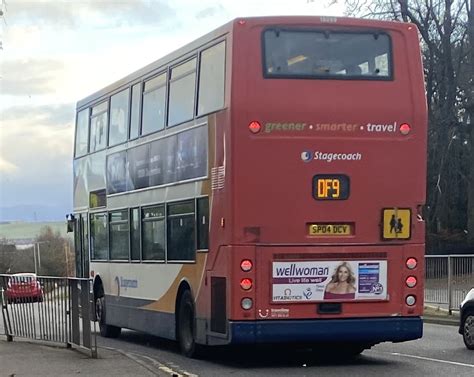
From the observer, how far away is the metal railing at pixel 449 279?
77.1ft

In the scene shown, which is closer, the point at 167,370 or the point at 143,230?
the point at 167,370

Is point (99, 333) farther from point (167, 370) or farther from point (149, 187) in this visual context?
point (167, 370)

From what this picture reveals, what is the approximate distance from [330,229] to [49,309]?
5.28 m

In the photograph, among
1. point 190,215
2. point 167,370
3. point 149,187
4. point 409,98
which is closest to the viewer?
point 167,370

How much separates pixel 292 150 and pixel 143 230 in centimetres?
446

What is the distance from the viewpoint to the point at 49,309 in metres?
15.8

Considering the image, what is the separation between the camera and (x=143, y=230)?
653 inches

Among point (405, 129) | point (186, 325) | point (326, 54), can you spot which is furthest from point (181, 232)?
point (405, 129)

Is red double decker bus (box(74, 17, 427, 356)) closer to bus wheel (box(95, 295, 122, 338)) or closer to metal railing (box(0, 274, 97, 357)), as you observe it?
metal railing (box(0, 274, 97, 357))

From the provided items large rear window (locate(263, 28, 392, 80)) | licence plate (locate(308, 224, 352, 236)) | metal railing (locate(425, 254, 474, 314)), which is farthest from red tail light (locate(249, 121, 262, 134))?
metal railing (locate(425, 254, 474, 314))

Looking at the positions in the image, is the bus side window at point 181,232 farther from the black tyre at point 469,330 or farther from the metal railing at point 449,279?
the metal railing at point 449,279

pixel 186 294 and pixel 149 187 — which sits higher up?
pixel 149 187

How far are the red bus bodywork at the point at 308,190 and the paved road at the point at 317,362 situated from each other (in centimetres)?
48

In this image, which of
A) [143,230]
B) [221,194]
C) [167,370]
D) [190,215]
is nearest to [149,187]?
[143,230]
